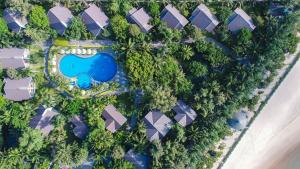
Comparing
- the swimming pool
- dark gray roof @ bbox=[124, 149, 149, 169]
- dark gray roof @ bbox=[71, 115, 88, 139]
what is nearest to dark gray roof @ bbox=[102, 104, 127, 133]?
dark gray roof @ bbox=[71, 115, 88, 139]

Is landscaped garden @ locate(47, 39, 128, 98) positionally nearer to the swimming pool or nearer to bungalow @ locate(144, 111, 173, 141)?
the swimming pool

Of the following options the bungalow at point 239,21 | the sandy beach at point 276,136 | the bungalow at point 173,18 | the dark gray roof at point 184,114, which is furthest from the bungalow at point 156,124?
the bungalow at point 239,21

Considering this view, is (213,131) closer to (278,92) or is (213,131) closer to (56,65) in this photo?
(278,92)

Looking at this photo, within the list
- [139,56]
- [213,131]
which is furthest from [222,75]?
[139,56]

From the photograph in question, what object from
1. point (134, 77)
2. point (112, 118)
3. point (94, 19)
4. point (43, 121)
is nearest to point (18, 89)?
point (43, 121)

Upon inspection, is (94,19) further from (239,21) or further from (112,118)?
(239,21)
